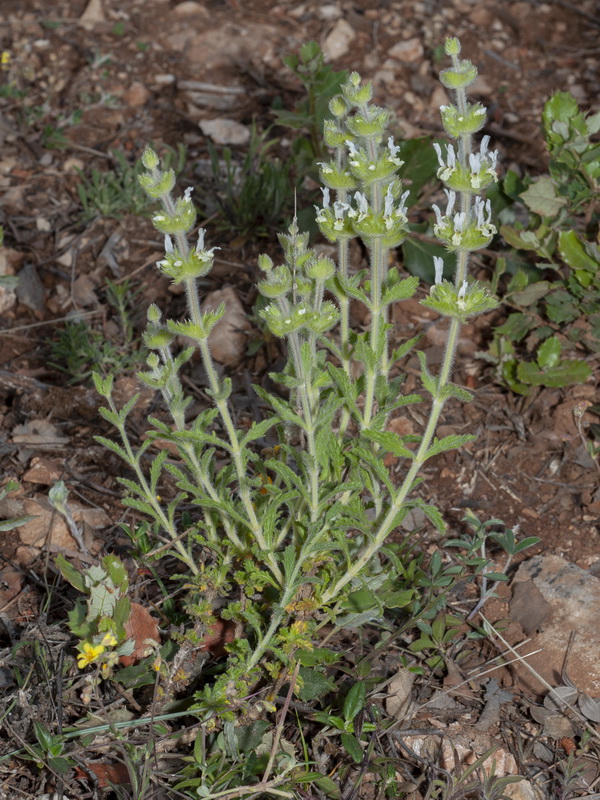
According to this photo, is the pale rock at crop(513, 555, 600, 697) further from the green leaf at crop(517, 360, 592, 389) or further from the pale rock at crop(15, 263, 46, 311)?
the pale rock at crop(15, 263, 46, 311)

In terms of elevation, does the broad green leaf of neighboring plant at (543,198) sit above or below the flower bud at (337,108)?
below

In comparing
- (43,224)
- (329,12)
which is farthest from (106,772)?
(329,12)

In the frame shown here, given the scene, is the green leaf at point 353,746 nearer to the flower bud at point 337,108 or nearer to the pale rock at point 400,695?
the pale rock at point 400,695

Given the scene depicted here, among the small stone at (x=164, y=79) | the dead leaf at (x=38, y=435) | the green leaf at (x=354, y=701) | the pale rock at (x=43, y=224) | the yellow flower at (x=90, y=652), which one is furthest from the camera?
the small stone at (x=164, y=79)

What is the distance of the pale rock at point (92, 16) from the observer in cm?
546

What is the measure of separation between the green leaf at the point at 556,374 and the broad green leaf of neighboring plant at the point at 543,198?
2.07 feet

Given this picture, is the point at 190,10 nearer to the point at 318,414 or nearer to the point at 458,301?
the point at 318,414

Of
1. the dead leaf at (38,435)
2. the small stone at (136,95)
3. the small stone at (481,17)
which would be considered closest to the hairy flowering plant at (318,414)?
the dead leaf at (38,435)

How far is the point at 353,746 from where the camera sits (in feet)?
7.76

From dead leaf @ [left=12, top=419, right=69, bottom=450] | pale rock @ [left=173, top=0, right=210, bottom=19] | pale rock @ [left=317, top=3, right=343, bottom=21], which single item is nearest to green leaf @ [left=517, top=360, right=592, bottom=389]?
dead leaf @ [left=12, top=419, right=69, bottom=450]

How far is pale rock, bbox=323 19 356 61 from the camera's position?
5.17 m

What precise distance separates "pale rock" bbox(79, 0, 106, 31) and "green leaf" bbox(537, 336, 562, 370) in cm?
365

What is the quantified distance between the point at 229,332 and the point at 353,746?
196cm

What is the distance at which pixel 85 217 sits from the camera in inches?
171
